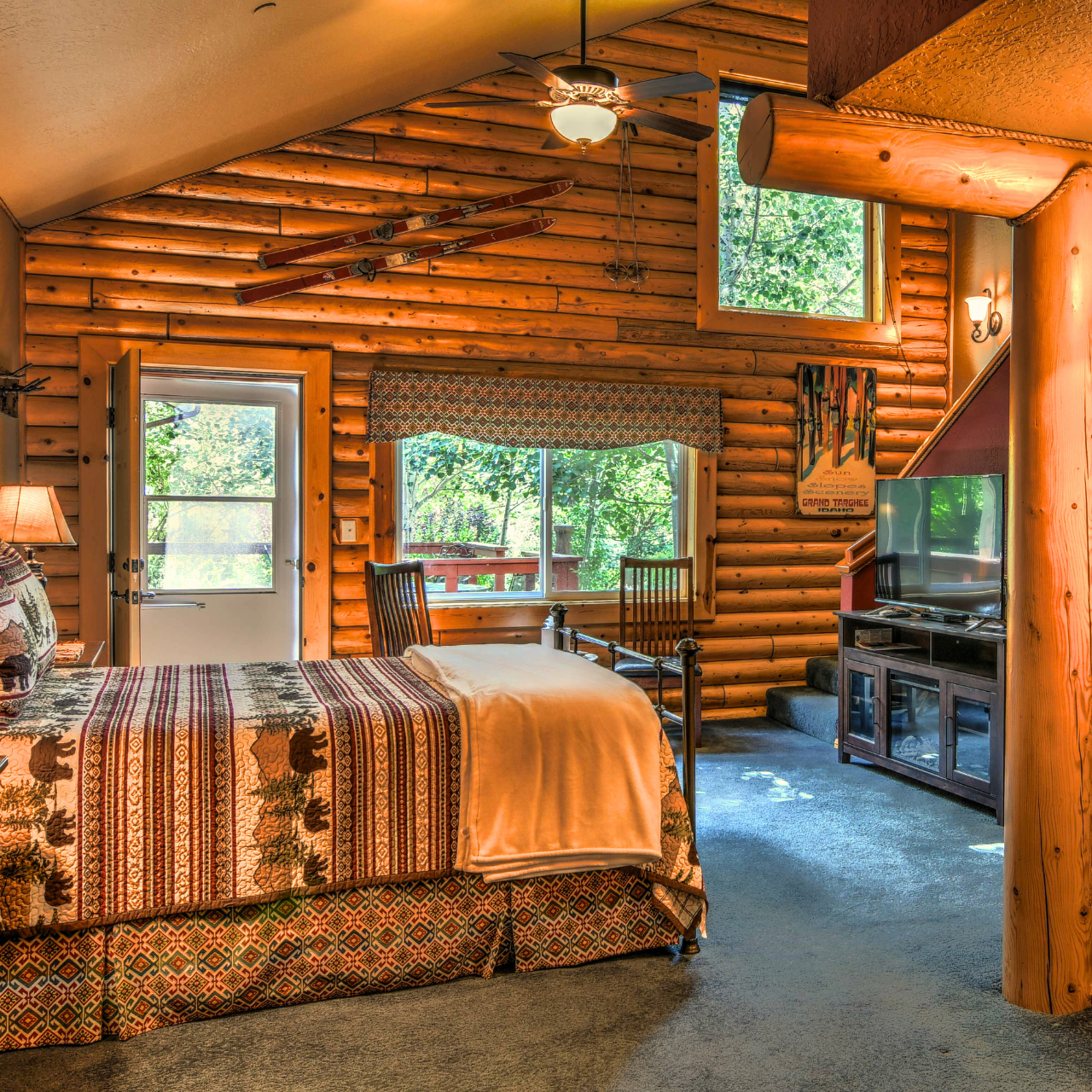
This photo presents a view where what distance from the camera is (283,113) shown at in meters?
4.61

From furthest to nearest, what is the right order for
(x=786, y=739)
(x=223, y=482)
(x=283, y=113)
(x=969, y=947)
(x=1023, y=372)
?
(x=786, y=739)
(x=223, y=482)
(x=283, y=113)
(x=969, y=947)
(x=1023, y=372)

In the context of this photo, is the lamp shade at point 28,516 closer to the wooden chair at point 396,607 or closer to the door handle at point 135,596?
the door handle at point 135,596

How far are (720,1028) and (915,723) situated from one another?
2533 millimetres

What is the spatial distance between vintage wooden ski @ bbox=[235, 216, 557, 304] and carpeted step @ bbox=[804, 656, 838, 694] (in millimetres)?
3194

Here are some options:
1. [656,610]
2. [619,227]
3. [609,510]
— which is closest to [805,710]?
[656,610]

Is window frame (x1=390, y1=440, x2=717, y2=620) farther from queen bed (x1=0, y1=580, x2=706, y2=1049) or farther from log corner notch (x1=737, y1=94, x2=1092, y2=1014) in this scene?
log corner notch (x1=737, y1=94, x2=1092, y2=1014)

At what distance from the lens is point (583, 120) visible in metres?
3.64

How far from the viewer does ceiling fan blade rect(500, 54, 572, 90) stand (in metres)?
3.25

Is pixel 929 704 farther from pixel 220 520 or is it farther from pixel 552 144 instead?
pixel 220 520

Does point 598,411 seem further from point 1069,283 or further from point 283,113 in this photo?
Answer: point 1069,283

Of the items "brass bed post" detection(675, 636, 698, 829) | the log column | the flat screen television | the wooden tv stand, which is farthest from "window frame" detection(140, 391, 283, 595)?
the log column

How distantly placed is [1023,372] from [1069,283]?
25cm

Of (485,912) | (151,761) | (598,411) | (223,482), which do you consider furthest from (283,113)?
(485,912)

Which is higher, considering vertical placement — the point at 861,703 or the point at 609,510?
the point at 609,510
